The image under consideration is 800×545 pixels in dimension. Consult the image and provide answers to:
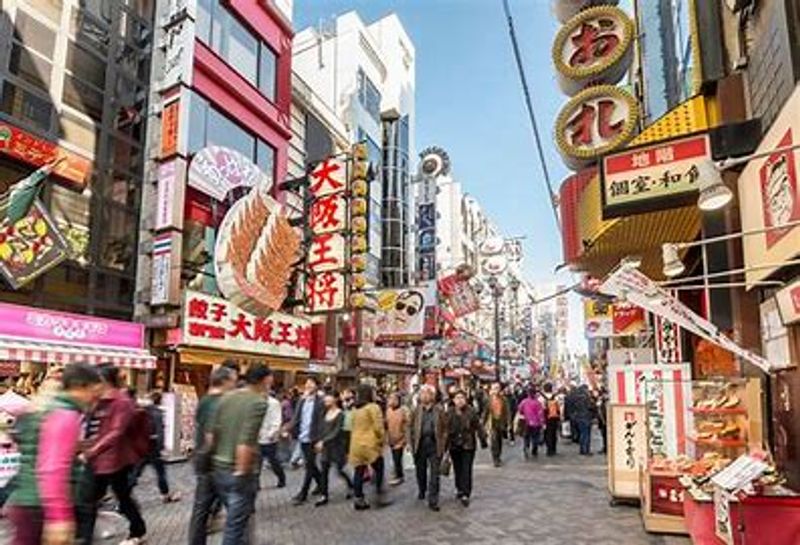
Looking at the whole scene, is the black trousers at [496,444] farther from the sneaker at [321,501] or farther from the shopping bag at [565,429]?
the shopping bag at [565,429]

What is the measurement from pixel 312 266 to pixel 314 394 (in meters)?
8.12

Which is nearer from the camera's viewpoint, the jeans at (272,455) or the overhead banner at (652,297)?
the overhead banner at (652,297)

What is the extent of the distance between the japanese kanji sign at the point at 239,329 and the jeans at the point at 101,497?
967cm

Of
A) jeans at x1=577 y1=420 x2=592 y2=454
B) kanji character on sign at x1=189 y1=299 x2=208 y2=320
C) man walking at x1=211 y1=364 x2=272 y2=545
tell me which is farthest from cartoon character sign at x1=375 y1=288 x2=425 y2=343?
man walking at x1=211 y1=364 x2=272 y2=545

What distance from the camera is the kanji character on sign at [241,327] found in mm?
18141

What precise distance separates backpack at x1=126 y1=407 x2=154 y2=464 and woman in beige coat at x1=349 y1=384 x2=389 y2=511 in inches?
123

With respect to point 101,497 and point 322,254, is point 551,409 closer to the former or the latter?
point 322,254

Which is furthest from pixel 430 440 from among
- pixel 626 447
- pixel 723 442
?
pixel 723 442

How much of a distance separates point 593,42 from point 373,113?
26.5 metres

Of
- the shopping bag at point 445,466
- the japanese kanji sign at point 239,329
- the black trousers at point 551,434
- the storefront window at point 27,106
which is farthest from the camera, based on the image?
the black trousers at point 551,434

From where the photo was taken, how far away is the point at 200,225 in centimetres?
1828

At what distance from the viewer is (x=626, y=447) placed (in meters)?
9.38

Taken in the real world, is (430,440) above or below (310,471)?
above

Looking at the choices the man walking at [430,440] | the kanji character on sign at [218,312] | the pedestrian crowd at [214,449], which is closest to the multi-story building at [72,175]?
the kanji character on sign at [218,312]
